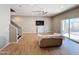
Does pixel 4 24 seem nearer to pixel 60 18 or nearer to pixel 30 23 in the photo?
pixel 30 23

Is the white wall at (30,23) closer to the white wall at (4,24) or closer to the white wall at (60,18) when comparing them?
the white wall at (60,18)

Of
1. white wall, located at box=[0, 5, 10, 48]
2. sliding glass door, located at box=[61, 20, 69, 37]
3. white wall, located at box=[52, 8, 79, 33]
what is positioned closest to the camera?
white wall, located at box=[0, 5, 10, 48]

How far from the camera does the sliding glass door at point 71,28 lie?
2571mm

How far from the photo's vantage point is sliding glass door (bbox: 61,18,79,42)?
2571 millimetres

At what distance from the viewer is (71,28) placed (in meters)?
2.61

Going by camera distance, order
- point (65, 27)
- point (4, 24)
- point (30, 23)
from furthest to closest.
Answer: point (30, 23)
point (65, 27)
point (4, 24)

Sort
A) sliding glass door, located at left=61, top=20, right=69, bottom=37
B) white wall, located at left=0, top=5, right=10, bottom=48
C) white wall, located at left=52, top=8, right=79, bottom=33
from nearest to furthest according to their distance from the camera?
1. white wall, located at left=0, top=5, right=10, bottom=48
2. sliding glass door, located at left=61, top=20, right=69, bottom=37
3. white wall, located at left=52, top=8, right=79, bottom=33

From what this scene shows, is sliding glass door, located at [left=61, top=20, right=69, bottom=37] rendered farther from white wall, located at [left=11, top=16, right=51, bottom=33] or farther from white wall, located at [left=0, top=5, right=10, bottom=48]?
white wall, located at [left=0, top=5, right=10, bottom=48]

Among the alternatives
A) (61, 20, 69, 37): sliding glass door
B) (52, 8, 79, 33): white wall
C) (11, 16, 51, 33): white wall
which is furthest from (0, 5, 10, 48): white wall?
(61, 20, 69, 37): sliding glass door

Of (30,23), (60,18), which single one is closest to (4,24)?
(30,23)
